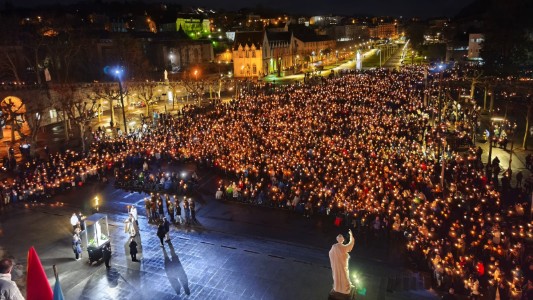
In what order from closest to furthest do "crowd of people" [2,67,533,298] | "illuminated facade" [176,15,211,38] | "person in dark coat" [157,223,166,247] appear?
1. "crowd of people" [2,67,533,298]
2. "person in dark coat" [157,223,166,247]
3. "illuminated facade" [176,15,211,38]

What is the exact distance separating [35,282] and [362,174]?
15.6 m

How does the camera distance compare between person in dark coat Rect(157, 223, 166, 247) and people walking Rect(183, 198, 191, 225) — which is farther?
people walking Rect(183, 198, 191, 225)

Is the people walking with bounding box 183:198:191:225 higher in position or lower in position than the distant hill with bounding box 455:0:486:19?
lower

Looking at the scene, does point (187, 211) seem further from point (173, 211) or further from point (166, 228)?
point (166, 228)

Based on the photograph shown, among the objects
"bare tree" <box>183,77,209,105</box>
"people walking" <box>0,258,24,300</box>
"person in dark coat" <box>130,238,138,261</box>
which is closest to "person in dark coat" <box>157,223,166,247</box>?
"person in dark coat" <box>130,238,138,261</box>

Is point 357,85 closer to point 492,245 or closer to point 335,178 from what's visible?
point 335,178

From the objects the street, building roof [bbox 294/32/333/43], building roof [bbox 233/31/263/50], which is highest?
building roof [bbox 294/32/333/43]

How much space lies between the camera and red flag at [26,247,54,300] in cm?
612

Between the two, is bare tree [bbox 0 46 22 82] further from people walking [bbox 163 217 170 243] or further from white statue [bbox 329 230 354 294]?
white statue [bbox 329 230 354 294]

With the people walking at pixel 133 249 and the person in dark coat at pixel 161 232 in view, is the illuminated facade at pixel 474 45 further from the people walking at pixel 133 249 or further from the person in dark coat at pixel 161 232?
the people walking at pixel 133 249

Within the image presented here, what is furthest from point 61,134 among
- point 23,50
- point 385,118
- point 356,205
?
point 356,205

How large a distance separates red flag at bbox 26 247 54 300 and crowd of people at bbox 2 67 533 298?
10.5 m

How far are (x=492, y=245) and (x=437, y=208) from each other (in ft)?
10.4

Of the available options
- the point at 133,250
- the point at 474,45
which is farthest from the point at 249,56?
the point at 133,250
